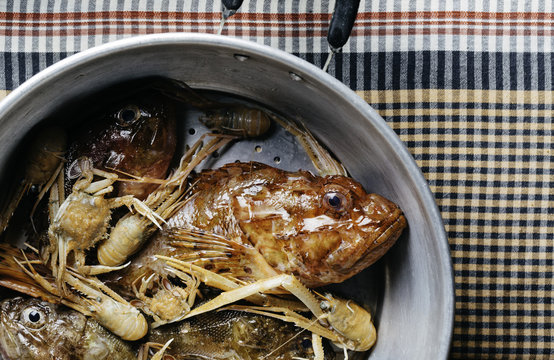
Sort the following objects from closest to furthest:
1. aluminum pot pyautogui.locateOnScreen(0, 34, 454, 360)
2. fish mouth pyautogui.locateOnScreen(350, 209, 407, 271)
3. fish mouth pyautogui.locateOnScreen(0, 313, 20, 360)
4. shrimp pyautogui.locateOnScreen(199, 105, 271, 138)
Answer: aluminum pot pyautogui.locateOnScreen(0, 34, 454, 360) < fish mouth pyautogui.locateOnScreen(350, 209, 407, 271) < fish mouth pyautogui.locateOnScreen(0, 313, 20, 360) < shrimp pyautogui.locateOnScreen(199, 105, 271, 138)

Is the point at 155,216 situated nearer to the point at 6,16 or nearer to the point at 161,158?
the point at 161,158

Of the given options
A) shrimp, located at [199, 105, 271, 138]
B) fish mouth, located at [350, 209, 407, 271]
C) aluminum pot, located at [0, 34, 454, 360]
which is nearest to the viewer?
aluminum pot, located at [0, 34, 454, 360]

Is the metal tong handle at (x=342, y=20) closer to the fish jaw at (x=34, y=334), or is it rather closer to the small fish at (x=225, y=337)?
the small fish at (x=225, y=337)

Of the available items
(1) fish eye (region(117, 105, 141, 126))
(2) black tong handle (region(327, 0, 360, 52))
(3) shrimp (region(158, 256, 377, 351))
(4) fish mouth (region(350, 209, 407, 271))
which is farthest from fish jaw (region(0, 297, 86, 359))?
(2) black tong handle (region(327, 0, 360, 52))

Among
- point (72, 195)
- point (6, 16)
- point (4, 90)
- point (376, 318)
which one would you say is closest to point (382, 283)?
point (376, 318)

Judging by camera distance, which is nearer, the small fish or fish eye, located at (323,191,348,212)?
fish eye, located at (323,191,348,212)

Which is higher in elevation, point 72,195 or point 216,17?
point 216,17

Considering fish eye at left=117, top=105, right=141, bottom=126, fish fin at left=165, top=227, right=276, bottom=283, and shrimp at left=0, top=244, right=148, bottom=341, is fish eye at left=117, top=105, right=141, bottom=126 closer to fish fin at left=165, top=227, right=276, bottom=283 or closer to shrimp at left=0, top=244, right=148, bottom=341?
fish fin at left=165, top=227, right=276, bottom=283
